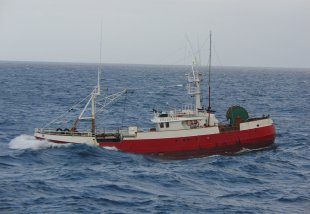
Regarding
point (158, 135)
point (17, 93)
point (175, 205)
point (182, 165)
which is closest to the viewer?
point (175, 205)

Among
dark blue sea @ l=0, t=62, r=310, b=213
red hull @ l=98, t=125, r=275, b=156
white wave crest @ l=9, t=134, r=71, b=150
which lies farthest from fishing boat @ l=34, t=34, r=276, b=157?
dark blue sea @ l=0, t=62, r=310, b=213

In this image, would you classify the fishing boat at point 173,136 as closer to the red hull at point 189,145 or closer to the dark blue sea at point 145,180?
the red hull at point 189,145

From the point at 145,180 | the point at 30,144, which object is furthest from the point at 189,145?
the point at 30,144

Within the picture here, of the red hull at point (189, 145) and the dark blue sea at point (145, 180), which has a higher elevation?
the red hull at point (189, 145)

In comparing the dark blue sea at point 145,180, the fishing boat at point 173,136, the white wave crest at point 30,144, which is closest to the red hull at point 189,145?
the fishing boat at point 173,136

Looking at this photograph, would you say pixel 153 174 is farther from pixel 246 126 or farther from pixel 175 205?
pixel 246 126

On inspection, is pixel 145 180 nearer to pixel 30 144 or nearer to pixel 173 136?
pixel 173 136

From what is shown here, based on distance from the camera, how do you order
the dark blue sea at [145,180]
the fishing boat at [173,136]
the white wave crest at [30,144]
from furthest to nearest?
the white wave crest at [30,144], the fishing boat at [173,136], the dark blue sea at [145,180]

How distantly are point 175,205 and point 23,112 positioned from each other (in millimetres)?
48545

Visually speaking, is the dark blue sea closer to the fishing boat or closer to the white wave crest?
the white wave crest

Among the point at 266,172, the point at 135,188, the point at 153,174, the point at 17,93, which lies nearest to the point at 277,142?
the point at 266,172

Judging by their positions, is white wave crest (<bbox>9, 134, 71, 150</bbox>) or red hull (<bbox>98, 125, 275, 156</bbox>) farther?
white wave crest (<bbox>9, 134, 71, 150</bbox>)

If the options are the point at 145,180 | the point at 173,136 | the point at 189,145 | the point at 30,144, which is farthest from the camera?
the point at 30,144

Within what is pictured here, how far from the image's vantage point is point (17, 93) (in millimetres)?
104000
